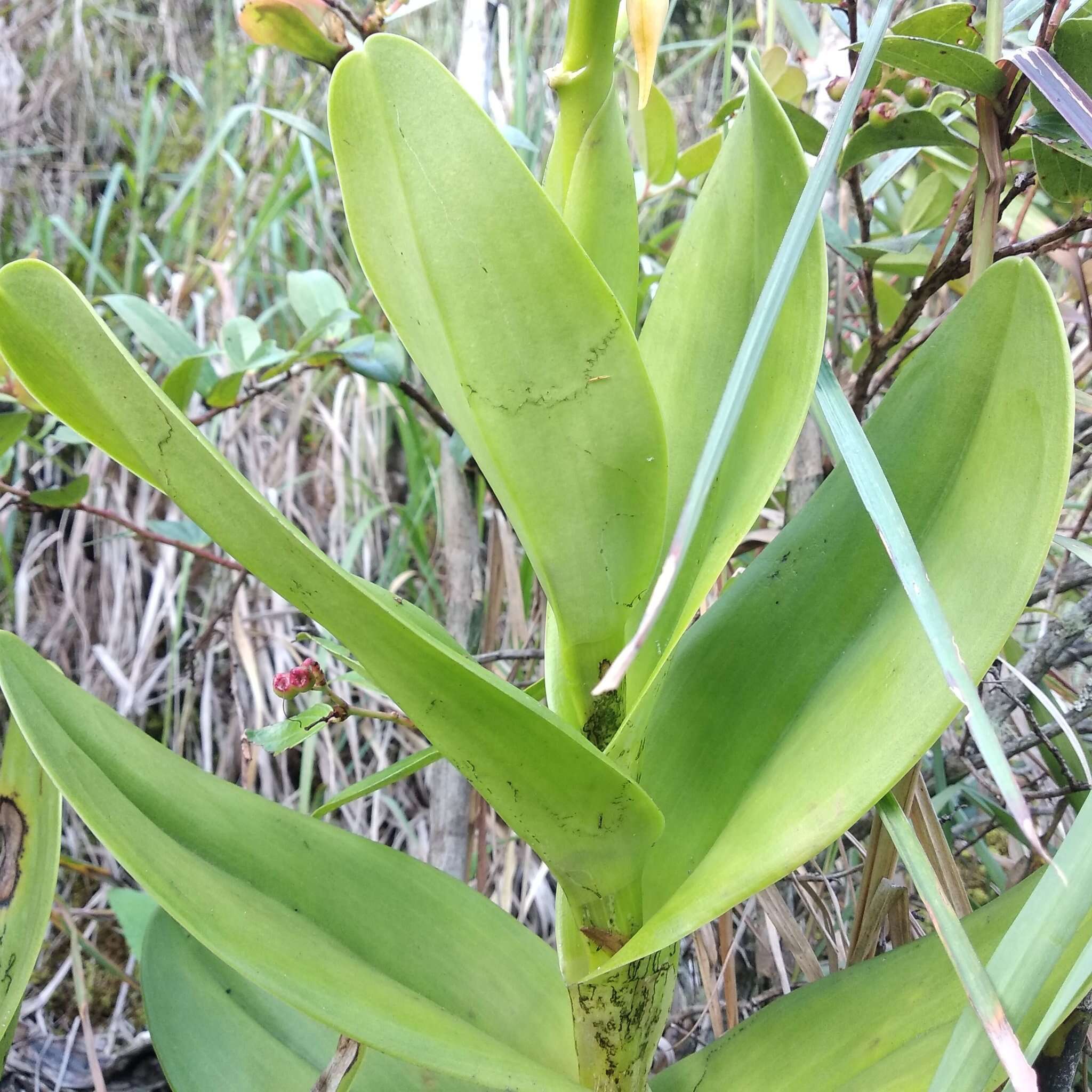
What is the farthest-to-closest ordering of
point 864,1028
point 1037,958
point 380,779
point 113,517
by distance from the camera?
point 113,517 → point 380,779 → point 864,1028 → point 1037,958

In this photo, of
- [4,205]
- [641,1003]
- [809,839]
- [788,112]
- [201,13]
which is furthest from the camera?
[201,13]

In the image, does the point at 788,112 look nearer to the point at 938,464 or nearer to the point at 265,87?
the point at 938,464

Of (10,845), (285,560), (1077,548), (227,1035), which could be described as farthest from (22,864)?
(1077,548)

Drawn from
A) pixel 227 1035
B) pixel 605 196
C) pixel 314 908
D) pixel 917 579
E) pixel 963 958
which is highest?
pixel 605 196

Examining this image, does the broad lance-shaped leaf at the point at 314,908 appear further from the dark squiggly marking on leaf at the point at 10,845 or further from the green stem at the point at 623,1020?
the dark squiggly marking on leaf at the point at 10,845

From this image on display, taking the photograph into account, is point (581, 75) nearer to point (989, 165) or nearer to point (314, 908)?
point (989, 165)

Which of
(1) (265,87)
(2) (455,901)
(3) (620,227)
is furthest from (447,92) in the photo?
(1) (265,87)
